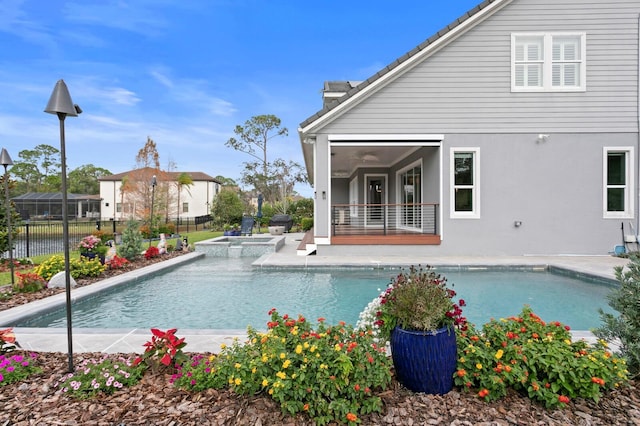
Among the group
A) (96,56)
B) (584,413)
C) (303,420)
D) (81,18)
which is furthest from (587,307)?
(96,56)

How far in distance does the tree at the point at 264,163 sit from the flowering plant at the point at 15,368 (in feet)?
95.3

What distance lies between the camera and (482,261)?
29.0 ft

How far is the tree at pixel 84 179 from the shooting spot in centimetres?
5319

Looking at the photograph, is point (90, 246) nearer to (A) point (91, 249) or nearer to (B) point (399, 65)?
(A) point (91, 249)

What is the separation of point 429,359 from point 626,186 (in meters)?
11.4

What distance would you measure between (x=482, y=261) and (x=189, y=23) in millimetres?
14928

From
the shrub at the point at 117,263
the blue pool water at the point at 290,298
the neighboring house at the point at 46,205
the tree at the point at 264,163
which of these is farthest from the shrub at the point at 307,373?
the neighboring house at the point at 46,205

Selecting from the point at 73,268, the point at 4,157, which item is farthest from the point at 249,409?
the point at 4,157

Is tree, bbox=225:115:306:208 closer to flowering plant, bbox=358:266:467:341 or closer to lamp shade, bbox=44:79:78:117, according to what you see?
lamp shade, bbox=44:79:78:117

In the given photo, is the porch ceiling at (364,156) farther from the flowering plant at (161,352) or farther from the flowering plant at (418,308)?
the flowering plant at (161,352)

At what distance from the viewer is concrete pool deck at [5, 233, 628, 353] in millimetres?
3506

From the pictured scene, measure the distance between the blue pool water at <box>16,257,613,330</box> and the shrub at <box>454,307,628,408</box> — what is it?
259 cm

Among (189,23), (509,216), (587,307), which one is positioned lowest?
(587,307)

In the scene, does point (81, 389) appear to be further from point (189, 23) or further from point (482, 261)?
point (189, 23)
